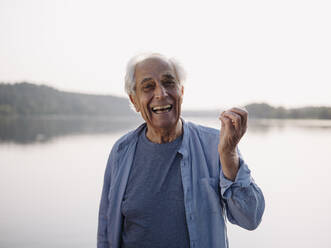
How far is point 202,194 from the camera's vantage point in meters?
1.41

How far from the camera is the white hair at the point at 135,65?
1.60 m

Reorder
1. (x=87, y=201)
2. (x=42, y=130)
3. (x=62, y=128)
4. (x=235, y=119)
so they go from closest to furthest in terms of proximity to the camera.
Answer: (x=235, y=119)
(x=87, y=201)
(x=42, y=130)
(x=62, y=128)

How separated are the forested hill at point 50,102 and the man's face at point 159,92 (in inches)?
1860

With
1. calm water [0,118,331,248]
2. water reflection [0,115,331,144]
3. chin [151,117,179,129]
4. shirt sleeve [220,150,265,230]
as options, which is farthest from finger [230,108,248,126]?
water reflection [0,115,331,144]

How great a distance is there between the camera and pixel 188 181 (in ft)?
4.63

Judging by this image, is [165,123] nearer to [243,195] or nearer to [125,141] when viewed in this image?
[125,141]

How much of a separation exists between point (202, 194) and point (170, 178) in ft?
0.61

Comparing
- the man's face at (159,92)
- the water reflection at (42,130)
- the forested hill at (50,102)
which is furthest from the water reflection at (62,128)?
the forested hill at (50,102)

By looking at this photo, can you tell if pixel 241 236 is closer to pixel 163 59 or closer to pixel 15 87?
pixel 163 59

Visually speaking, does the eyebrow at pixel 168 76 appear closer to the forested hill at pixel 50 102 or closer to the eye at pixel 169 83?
the eye at pixel 169 83

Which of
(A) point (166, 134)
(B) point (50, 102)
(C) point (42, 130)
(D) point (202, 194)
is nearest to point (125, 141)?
(A) point (166, 134)

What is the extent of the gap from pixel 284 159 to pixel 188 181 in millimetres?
10521

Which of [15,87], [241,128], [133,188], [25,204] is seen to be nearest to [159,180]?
[133,188]

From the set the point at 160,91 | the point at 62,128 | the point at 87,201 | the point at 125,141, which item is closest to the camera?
the point at 160,91
